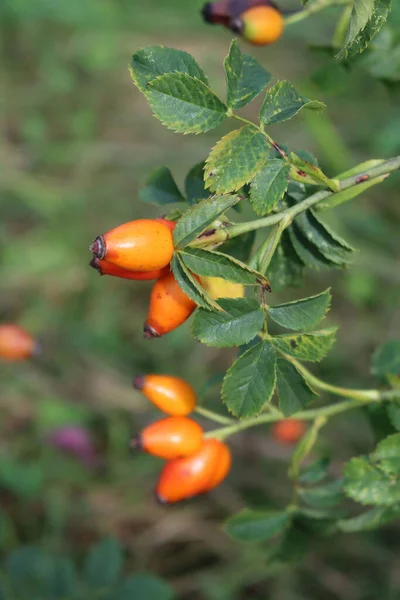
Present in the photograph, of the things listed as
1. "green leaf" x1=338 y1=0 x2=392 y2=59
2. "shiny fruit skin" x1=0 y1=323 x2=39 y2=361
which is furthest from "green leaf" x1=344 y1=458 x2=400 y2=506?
"shiny fruit skin" x1=0 y1=323 x2=39 y2=361

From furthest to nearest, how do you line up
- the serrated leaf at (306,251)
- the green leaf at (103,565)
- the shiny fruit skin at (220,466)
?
the green leaf at (103,565), the shiny fruit skin at (220,466), the serrated leaf at (306,251)

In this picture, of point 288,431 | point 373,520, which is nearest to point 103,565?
point 288,431

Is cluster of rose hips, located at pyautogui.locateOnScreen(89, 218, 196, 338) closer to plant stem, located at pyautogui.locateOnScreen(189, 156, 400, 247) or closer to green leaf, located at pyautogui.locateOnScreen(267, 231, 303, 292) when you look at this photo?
plant stem, located at pyautogui.locateOnScreen(189, 156, 400, 247)

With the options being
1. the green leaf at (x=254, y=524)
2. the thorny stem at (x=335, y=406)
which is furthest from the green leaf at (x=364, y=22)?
the green leaf at (x=254, y=524)

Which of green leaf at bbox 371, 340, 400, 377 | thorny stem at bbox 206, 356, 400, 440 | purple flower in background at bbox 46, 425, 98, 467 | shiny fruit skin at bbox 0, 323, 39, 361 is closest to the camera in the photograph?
thorny stem at bbox 206, 356, 400, 440

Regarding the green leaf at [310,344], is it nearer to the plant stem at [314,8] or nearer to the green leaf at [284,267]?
the green leaf at [284,267]

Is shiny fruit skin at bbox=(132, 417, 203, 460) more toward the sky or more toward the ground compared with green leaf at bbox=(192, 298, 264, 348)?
more toward the ground

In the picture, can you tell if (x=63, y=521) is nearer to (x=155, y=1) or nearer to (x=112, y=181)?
(x=112, y=181)
